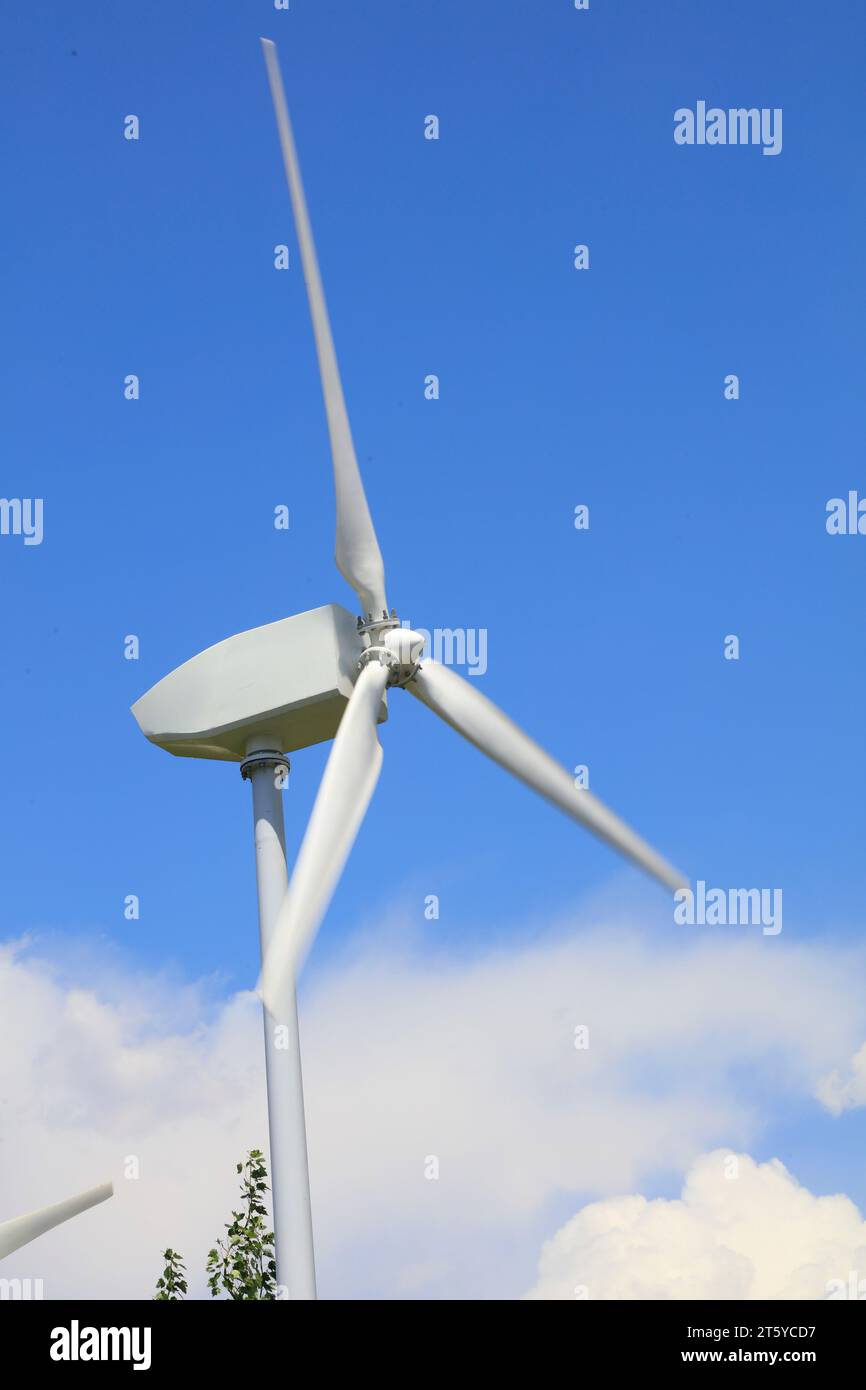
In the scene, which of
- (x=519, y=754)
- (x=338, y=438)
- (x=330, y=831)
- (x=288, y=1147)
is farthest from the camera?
(x=338, y=438)

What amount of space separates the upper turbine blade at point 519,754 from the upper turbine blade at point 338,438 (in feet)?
4.12

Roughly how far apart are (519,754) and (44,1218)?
7.75 m

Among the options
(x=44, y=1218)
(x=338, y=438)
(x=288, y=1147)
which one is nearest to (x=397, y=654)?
(x=338, y=438)

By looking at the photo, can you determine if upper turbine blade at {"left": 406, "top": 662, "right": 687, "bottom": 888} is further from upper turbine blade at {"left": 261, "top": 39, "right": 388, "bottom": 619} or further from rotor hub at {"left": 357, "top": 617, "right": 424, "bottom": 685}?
upper turbine blade at {"left": 261, "top": 39, "right": 388, "bottom": 619}

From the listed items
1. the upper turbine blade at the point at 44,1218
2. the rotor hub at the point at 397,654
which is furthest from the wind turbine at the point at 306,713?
the upper turbine blade at the point at 44,1218

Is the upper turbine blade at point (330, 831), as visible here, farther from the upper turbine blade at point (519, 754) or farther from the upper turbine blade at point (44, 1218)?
the upper turbine blade at point (44, 1218)

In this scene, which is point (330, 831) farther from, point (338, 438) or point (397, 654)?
point (338, 438)

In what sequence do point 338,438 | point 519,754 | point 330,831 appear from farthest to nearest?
→ point 338,438 → point 519,754 → point 330,831

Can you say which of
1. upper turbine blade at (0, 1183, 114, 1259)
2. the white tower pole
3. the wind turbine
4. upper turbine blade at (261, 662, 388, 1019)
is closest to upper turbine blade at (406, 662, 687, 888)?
the wind turbine

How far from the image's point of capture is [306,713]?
2052cm

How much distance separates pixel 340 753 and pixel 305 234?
262 inches
